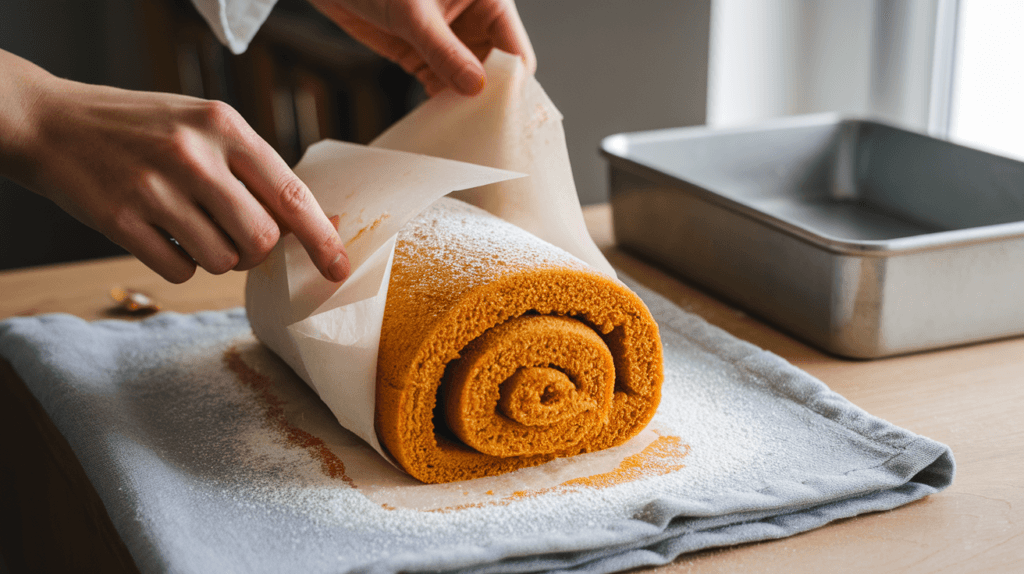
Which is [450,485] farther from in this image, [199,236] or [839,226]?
[839,226]

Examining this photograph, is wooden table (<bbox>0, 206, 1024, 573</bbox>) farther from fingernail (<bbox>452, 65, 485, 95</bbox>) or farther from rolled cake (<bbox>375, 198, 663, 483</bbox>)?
fingernail (<bbox>452, 65, 485, 95</bbox>)

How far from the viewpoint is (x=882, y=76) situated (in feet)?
7.27

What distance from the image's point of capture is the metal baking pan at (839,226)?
85 centimetres

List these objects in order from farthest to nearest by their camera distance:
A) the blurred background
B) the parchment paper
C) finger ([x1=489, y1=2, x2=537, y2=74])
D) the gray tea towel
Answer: the blurred background → finger ([x1=489, y1=2, x2=537, y2=74]) → the parchment paper → the gray tea towel

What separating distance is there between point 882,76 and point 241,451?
6.66ft

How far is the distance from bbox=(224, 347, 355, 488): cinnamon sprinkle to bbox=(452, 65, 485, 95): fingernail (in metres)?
0.38

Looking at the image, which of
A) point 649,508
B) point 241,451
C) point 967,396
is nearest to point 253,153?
point 241,451

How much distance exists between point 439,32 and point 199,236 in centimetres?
41

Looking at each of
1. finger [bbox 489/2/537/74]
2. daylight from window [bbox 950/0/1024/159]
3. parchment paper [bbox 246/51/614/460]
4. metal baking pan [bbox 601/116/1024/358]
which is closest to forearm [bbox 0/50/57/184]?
parchment paper [bbox 246/51/614/460]

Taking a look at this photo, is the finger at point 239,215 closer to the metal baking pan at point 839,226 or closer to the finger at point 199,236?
the finger at point 199,236

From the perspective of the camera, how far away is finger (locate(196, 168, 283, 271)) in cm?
65

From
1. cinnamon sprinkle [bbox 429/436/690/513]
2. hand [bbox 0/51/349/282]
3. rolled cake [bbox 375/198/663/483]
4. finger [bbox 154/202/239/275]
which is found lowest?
cinnamon sprinkle [bbox 429/436/690/513]

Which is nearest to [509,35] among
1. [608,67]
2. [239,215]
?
[239,215]

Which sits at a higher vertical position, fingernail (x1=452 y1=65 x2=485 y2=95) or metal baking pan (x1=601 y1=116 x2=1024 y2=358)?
fingernail (x1=452 y1=65 x2=485 y2=95)
